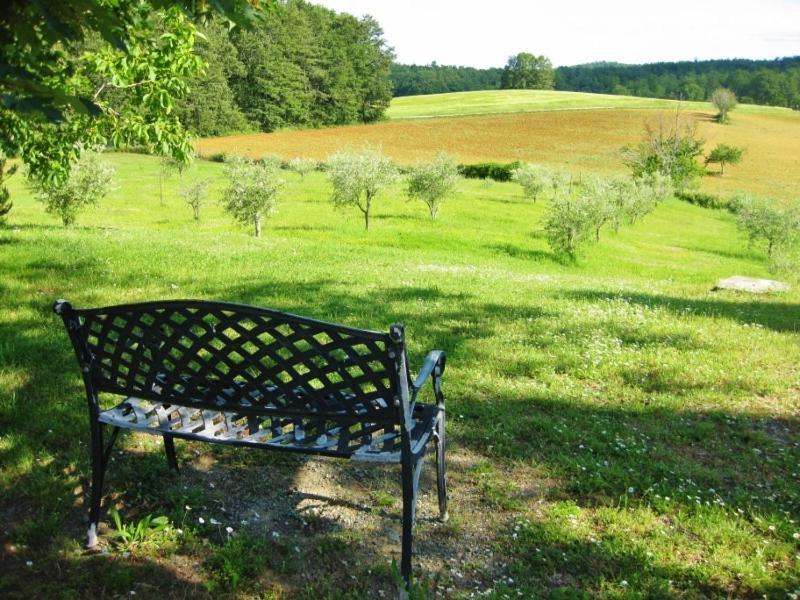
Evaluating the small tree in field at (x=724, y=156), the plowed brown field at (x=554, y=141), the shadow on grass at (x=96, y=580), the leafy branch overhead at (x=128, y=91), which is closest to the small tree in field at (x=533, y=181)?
the plowed brown field at (x=554, y=141)

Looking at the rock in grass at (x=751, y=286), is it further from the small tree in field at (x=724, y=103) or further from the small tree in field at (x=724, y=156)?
the small tree in field at (x=724, y=103)

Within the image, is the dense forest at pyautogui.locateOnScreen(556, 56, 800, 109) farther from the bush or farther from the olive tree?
the bush

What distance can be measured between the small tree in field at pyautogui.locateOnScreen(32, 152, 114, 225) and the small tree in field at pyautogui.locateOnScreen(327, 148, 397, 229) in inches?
468

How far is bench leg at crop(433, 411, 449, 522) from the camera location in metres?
4.17

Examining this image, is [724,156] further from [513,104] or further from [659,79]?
[659,79]

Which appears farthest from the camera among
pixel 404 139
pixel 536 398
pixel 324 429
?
pixel 404 139

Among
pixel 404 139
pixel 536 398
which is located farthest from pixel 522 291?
pixel 404 139

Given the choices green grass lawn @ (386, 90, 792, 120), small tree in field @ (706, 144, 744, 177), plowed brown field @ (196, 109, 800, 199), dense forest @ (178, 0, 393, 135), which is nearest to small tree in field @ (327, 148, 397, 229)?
plowed brown field @ (196, 109, 800, 199)

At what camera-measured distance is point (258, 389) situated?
3.77m

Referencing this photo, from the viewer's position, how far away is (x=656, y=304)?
430 inches

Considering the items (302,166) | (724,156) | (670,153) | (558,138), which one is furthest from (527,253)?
(724,156)

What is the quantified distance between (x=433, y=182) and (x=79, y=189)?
62.7 ft

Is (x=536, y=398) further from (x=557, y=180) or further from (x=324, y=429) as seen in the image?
(x=557, y=180)

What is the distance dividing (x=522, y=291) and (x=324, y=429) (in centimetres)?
813
